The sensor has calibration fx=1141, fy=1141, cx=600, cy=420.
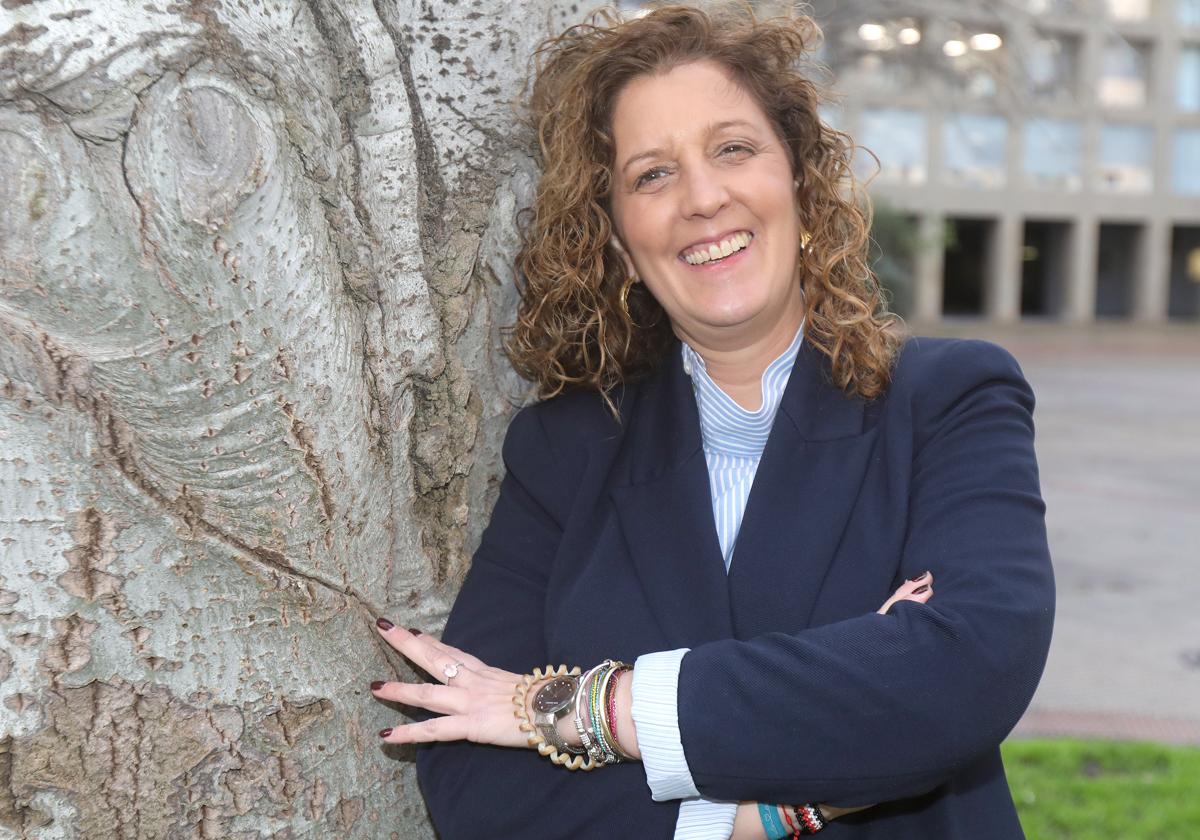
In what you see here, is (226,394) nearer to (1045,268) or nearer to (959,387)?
(959,387)

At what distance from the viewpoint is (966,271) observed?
39125 millimetres

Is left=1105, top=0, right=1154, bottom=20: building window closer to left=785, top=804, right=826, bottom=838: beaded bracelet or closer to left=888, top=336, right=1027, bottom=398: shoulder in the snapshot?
left=888, top=336, right=1027, bottom=398: shoulder

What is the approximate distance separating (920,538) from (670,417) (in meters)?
0.60

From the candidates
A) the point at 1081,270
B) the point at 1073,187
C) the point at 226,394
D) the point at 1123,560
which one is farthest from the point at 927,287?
the point at 226,394

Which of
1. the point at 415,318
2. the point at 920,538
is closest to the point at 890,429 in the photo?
the point at 920,538

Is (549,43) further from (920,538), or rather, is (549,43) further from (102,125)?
(920,538)

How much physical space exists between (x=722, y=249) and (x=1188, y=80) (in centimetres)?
3909

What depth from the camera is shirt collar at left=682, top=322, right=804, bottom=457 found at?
84.5 inches

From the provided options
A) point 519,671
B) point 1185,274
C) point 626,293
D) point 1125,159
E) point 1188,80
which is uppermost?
point 626,293

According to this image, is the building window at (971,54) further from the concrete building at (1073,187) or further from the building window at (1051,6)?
the concrete building at (1073,187)

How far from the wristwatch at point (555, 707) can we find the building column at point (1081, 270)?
37.4 metres

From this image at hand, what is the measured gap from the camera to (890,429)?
1949 mm

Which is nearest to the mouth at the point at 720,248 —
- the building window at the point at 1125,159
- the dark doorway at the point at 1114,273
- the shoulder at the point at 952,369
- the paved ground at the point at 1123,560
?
the shoulder at the point at 952,369

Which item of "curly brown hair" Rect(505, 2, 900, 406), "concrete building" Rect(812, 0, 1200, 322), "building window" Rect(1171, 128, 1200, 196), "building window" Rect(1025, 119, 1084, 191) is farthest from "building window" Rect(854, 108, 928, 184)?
"curly brown hair" Rect(505, 2, 900, 406)
